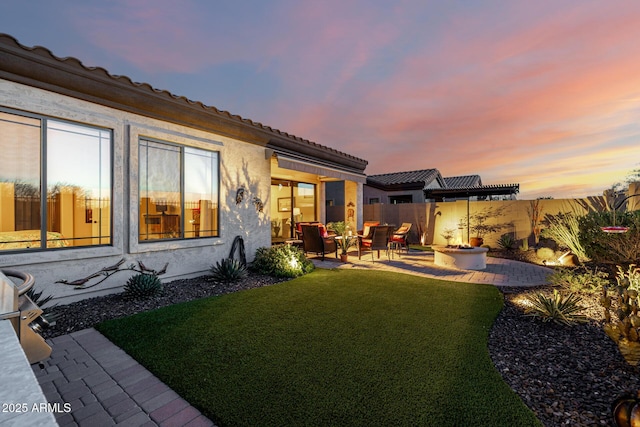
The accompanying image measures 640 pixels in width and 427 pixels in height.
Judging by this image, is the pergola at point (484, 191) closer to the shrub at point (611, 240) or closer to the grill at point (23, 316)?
the shrub at point (611, 240)

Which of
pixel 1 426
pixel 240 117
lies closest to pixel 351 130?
pixel 240 117

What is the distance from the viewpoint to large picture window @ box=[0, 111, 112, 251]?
4.71m

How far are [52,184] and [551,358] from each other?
798cm

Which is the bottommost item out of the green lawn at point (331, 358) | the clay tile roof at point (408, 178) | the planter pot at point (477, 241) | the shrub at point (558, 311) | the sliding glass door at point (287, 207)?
the green lawn at point (331, 358)

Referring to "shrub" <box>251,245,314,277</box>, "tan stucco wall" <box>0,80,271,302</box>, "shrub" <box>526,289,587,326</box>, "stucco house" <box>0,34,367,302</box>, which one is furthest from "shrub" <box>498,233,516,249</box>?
"stucco house" <box>0,34,367,302</box>

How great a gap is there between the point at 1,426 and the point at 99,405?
266cm

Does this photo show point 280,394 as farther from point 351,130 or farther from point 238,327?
point 351,130

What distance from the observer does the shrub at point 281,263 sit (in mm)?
7392

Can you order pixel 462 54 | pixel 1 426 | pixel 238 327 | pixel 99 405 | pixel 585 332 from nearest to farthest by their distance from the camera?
pixel 1 426 → pixel 99 405 → pixel 585 332 → pixel 238 327 → pixel 462 54

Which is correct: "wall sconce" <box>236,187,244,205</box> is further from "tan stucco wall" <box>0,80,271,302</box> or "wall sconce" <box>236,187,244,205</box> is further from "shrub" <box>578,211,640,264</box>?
"shrub" <box>578,211,640,264</box>

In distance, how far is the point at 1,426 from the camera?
559 millimetres

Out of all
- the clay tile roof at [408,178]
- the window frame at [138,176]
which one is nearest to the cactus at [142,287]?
the window frame at [138,176]

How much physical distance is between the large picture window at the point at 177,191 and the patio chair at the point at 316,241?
3.26 m

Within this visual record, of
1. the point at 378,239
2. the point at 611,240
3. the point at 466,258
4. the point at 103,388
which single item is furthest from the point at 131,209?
the point at 611,240
